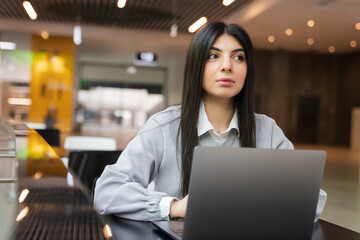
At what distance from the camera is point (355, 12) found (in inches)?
363

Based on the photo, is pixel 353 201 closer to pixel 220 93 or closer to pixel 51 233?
pixel 220 93

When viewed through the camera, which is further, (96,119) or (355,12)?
(96,119)

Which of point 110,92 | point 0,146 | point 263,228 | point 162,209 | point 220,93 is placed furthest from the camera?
point 110,92

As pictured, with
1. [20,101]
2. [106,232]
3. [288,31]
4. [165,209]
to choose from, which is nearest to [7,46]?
[20,101]

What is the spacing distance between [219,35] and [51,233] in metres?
0.79

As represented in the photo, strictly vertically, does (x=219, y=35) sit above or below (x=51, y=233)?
above

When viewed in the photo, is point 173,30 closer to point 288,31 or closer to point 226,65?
point 288,31

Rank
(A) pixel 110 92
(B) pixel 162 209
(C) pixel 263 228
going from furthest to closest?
(A) pixel 110 92 → (B) pixel 162 209 → (C) pixel 263 228

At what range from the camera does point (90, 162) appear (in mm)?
2494

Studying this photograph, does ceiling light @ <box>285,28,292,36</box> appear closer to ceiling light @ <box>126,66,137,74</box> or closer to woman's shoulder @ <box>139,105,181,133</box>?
woman's shoulder @ <box>139,105,181,133</box>

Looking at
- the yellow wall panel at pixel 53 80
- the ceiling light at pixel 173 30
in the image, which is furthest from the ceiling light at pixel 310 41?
the yellow wall panel at pixel 53 80

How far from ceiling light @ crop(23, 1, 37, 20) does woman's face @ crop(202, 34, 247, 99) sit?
9453 mm

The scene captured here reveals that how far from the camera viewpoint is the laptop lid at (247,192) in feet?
2.81

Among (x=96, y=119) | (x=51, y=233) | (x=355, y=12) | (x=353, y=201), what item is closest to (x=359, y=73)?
(x=355, y=12)
